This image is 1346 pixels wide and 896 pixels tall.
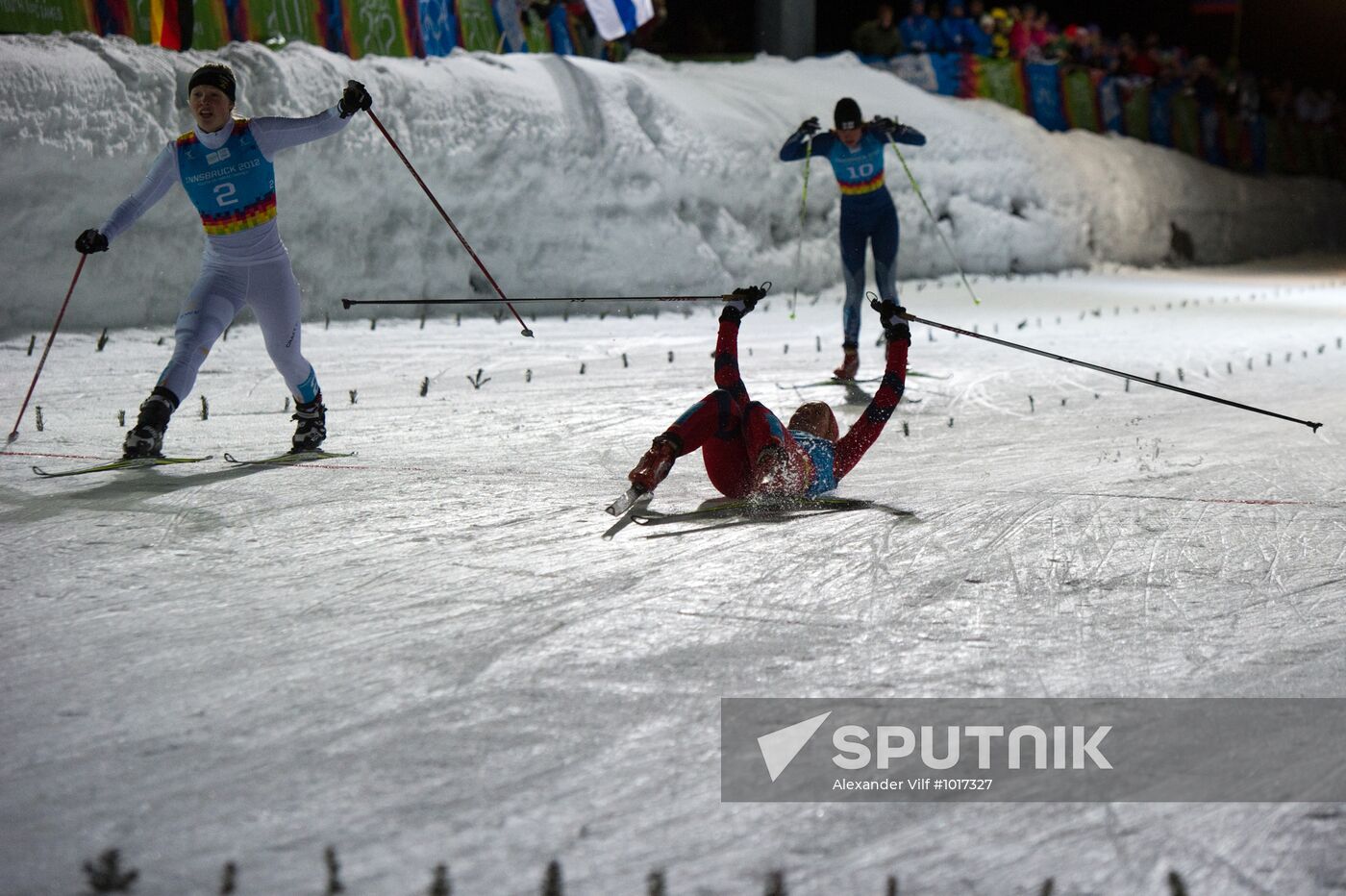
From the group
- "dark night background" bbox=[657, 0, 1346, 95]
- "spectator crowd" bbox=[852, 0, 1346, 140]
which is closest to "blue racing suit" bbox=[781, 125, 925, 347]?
"spectator crowd" bbox=[852, 0, 1346, 140]

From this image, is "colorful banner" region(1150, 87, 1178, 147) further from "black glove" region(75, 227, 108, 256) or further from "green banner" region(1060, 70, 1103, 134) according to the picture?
"black glove" region(75, 227, 108, 256)

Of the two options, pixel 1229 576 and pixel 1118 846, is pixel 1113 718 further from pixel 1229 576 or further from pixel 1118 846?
pixel 1229 576

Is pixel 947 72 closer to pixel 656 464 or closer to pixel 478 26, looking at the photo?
pixel 478 26

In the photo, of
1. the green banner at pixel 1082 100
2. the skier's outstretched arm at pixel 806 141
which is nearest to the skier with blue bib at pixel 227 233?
the skier's outstretched arm at pixel 806 141

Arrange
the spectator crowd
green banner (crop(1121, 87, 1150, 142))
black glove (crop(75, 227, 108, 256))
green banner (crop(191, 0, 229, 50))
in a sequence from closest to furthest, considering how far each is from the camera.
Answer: black glove (crop(75, 227, 108, 256)), green banner (crop(191, 0, 229, 50)), the spectator crowd, green banner (crop(1121, 87, 1150, 142))

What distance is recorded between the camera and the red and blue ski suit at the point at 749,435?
4.42 metres

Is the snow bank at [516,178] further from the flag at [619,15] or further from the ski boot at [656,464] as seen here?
the ski boot at [656,464]

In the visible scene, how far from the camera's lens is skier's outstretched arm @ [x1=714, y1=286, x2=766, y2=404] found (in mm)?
4543

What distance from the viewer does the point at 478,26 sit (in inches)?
501

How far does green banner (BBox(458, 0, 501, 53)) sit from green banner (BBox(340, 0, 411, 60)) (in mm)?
763

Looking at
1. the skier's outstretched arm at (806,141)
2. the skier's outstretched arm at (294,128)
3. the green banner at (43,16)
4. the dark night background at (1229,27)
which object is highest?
the dark night background at (1229,27)

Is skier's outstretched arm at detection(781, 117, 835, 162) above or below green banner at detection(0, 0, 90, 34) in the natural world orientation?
below

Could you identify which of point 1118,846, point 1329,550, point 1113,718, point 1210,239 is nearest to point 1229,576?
point 1329,550

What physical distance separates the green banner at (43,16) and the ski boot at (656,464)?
7567 millimetres
